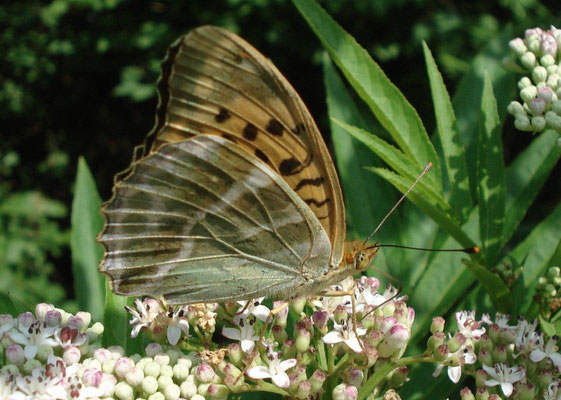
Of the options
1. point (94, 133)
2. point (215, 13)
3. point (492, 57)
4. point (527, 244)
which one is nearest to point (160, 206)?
point (527, 244)

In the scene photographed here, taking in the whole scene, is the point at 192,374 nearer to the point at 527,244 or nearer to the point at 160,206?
Result: the point at 160,206

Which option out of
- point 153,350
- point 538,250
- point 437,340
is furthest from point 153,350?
point 538,250

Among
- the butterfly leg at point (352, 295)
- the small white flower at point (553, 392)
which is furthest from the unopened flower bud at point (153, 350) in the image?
the small white flower at point (553, 392)

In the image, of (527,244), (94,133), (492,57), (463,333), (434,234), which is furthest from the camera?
(94,133)

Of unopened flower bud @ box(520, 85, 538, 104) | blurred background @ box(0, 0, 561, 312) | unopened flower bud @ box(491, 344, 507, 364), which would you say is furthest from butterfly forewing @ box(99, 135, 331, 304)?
blurred background @ box(0, 0, 561, 312)

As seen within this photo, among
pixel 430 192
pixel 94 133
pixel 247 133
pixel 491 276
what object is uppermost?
pixel 247 133

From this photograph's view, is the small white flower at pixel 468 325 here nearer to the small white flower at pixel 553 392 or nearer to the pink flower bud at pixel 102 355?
the small white flower at pixel 553 392

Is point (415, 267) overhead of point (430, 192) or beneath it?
beneath
